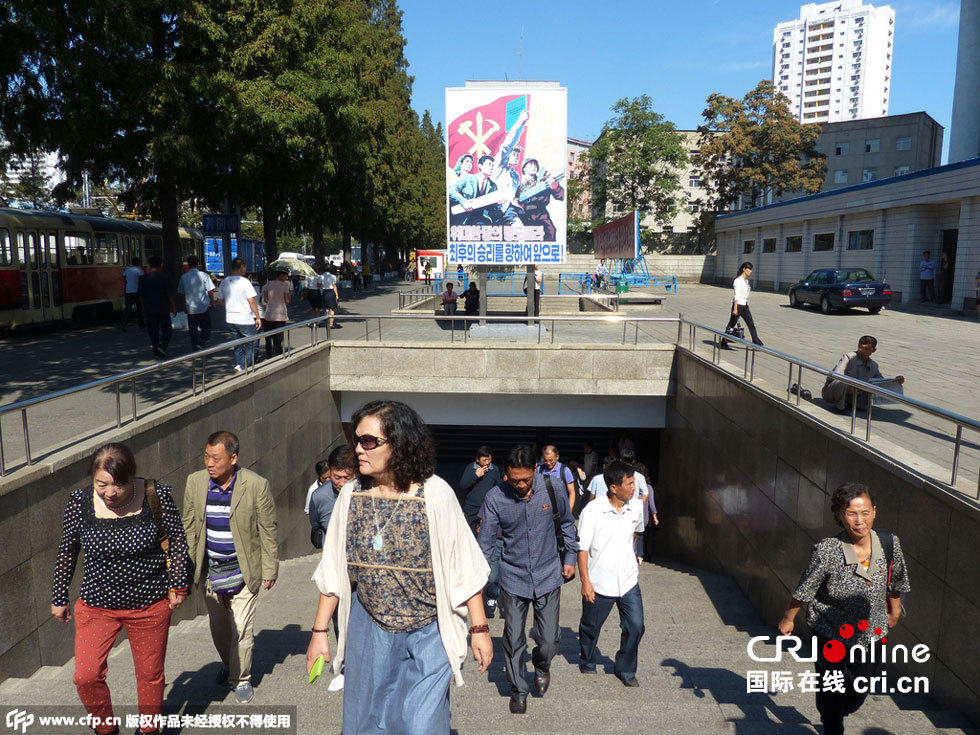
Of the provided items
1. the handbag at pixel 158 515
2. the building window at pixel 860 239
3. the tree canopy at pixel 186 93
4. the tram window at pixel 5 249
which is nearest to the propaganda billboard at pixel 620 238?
the tree canopy at pixel 186 93

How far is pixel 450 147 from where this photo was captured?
48.0 ft

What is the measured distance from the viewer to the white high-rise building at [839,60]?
531ft

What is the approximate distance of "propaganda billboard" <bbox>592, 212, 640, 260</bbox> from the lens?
763 inches

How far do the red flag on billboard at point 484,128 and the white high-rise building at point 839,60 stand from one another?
552 feet

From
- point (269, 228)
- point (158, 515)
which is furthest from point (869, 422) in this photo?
point (269, 228)

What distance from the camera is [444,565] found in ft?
9.66

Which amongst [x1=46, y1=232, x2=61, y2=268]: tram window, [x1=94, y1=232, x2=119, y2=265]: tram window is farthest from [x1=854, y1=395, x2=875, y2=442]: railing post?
[x1=94, y1=232, x2=119, y2=265]: tram window

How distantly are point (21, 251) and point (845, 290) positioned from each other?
66.0ft

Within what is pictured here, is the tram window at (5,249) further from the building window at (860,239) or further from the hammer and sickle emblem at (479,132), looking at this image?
the building window at (860,239)

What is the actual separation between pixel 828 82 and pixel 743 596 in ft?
614

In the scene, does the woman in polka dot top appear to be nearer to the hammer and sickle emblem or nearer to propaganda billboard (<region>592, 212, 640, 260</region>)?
the hammer and sickle emblem

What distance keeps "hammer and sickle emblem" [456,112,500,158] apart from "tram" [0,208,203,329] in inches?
357

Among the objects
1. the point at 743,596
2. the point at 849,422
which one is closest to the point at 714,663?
the point at 849,422

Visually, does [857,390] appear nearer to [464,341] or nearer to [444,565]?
[444,565]
